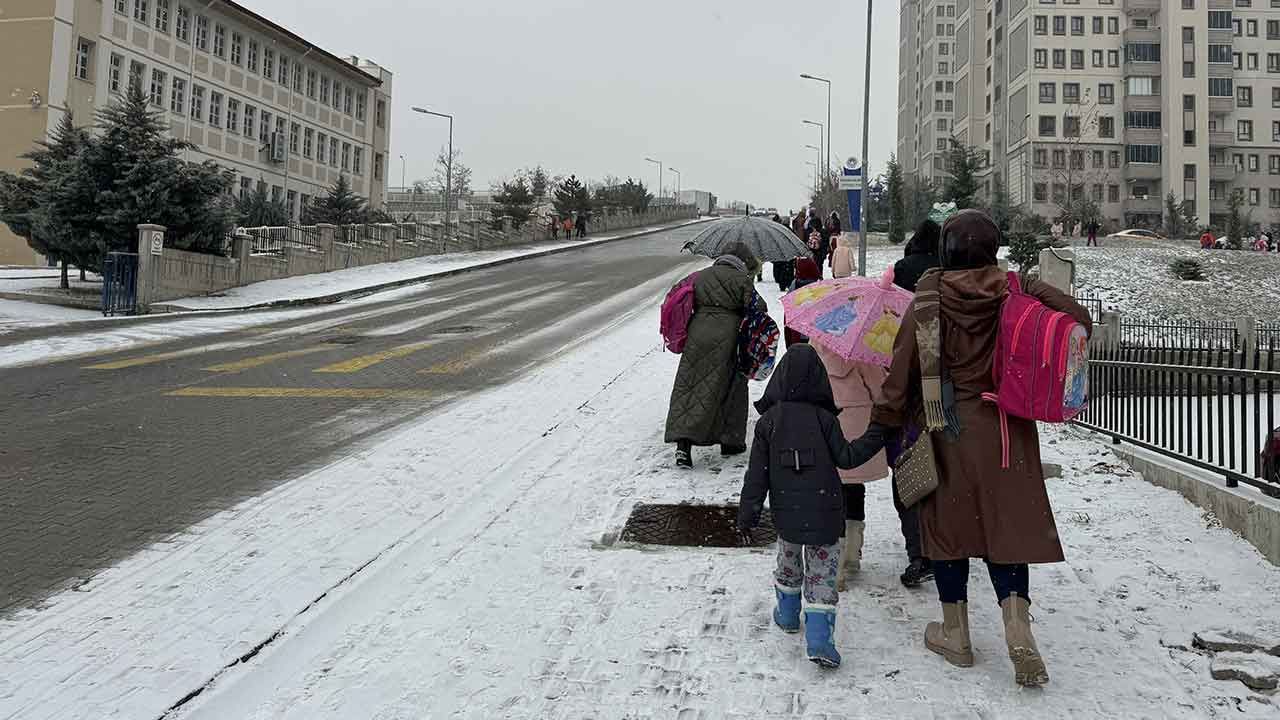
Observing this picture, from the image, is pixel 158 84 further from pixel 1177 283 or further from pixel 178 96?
pixel 1177 283

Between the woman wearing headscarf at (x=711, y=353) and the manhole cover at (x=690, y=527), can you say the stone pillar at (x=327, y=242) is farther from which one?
the manhole cover at (x=690, y=527)

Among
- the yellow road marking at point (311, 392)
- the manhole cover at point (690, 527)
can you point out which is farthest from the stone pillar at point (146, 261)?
the manhole cover at point (690, 527)

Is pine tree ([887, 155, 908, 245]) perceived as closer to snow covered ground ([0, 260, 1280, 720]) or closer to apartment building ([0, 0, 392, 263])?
apartment building ([0, 0, 392, 263])

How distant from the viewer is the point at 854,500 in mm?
5035

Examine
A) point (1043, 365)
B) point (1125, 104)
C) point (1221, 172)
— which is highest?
point (1125, 104)

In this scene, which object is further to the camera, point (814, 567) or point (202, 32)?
point (202, 32)

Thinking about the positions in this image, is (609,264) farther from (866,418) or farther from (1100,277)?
(866,418)

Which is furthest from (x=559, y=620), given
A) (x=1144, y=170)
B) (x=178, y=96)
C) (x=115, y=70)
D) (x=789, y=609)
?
(x=1144, y=170)

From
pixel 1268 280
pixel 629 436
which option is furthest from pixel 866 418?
pixel 1268 280

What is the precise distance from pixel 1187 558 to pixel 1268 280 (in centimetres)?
3392

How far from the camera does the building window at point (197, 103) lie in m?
43.9

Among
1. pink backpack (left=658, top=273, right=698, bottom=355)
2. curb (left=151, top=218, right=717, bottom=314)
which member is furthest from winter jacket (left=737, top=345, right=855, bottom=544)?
curb (left=151, top=218, right=717, bottom=314)

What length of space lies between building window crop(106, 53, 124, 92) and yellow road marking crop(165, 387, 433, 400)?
35.5 metres

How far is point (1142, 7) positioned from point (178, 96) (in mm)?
74899
